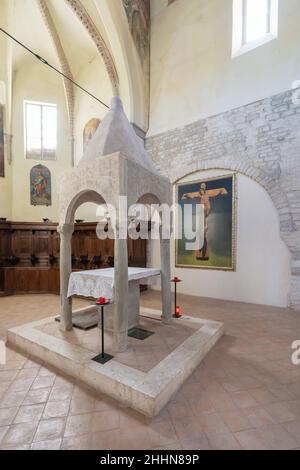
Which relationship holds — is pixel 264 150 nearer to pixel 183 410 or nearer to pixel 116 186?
pixel 116 186

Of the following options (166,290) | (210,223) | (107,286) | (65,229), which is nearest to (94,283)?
(107,286)

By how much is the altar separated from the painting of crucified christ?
3.06 m

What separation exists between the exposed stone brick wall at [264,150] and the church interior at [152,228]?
0.04 meters

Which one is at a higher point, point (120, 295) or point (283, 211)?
point (283, 211)

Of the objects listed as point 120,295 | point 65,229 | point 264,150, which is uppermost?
point 264,150

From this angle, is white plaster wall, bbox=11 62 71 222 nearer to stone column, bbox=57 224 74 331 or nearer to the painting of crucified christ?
the painting of crucified christ

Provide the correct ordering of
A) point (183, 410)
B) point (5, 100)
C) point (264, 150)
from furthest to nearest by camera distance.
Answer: point (5, 100), point (264, 150), point (183, 410)

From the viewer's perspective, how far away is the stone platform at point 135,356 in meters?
2.30

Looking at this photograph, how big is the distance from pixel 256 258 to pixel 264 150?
2.80 m

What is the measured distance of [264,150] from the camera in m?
6.00

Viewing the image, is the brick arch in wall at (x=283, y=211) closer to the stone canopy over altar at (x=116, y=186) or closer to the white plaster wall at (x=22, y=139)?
the stone canopy over altar at (x=116, y=186)

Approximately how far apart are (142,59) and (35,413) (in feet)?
32.7

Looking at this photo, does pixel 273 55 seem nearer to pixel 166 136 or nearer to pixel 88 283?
pixel 166 136
